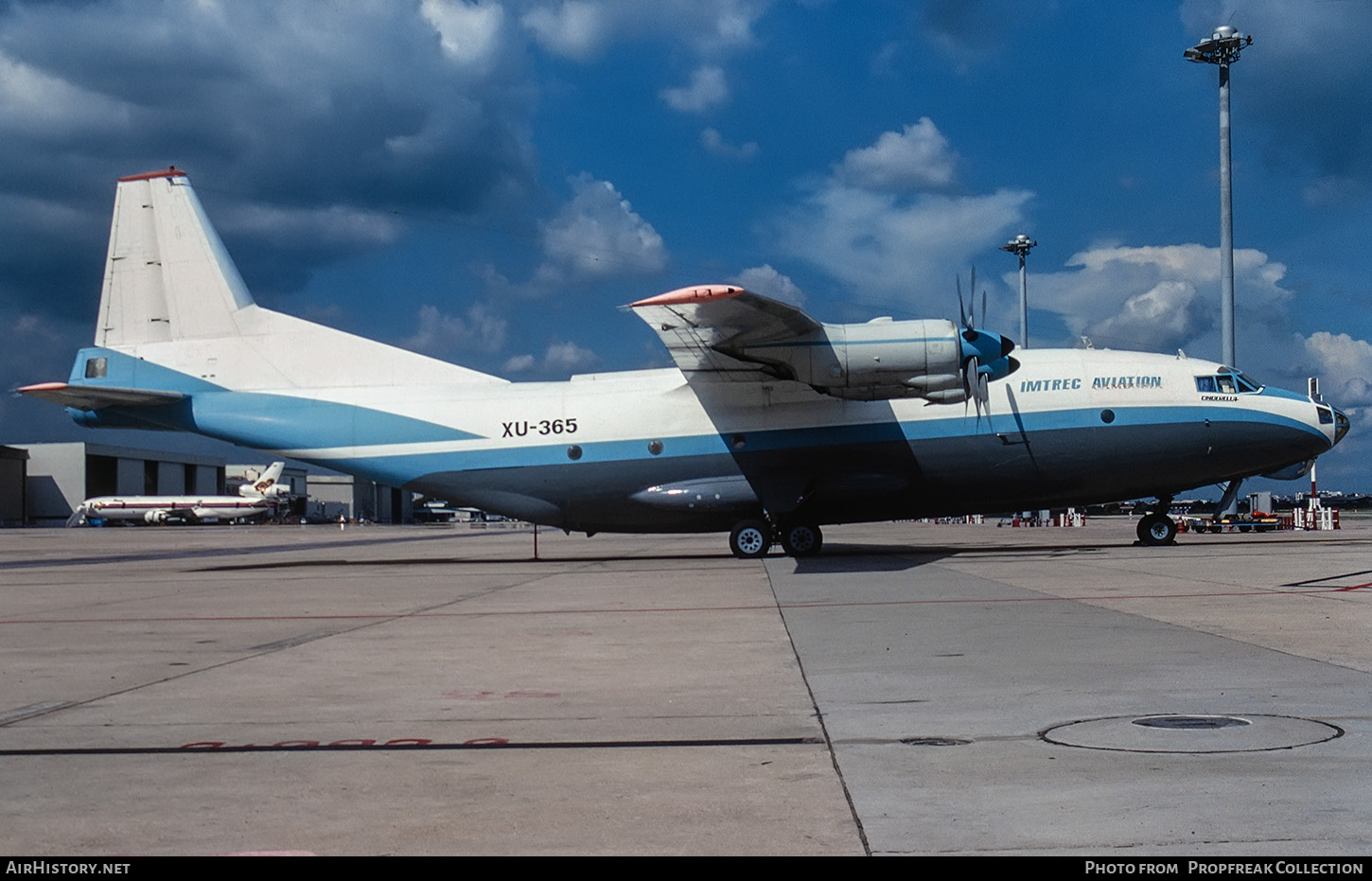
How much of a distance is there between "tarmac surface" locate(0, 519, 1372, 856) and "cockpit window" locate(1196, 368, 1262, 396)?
940 centimetres

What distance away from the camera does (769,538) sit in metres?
24.2

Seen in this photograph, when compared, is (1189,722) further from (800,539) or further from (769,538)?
(769,538)

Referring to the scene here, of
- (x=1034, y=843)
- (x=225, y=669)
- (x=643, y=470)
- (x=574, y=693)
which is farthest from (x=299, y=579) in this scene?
(x=1034, y=843)

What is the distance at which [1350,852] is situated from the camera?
396 centimetres

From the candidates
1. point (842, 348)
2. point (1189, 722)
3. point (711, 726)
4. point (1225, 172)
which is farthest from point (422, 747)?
point (1225, 172)

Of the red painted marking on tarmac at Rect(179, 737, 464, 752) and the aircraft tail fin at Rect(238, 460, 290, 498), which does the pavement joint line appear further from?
the aircraft tail fin at Rect(238, 460, 290, 498)

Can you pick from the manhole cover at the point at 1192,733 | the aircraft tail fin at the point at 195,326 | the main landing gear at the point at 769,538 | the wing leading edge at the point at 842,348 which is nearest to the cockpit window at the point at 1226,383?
the wing leading edge at the point at 842,348

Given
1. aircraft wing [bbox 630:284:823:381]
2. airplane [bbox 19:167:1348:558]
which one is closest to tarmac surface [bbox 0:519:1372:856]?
aircraft wing [bbox 630:284:823:381]

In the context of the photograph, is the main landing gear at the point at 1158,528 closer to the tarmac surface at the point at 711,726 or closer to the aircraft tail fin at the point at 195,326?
the tarmac surface at the point at 711,726

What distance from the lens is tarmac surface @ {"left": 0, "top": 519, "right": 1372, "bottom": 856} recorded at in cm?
448

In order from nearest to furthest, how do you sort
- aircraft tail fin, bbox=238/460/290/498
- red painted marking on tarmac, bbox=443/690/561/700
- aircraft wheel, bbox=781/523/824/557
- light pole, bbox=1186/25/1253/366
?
1. red painted marking on tarmac, bbox=443/690/561/700
2. aircraft wheel, bbox=781/523/824/557
3. light pole, bbox=1186/25/1253/366
4. aircraft tail fin, bbox=238/460/290/498

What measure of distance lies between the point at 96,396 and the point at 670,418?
12810 mm

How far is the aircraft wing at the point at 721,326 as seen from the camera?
18.0 meters

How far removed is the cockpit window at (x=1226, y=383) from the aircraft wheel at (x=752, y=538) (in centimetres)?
988
